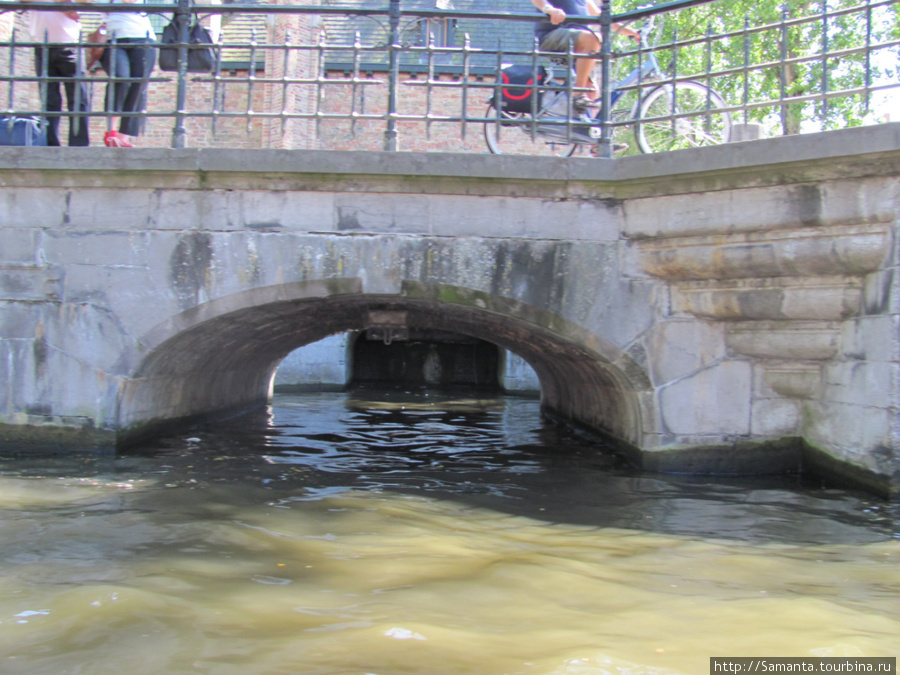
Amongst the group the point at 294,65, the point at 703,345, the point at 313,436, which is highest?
the point at 294,65

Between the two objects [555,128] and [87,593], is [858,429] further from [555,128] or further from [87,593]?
[87,593]

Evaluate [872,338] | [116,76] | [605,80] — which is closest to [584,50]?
[605,80]

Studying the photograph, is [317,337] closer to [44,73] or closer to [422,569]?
[44,73]

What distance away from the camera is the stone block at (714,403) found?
5.12m

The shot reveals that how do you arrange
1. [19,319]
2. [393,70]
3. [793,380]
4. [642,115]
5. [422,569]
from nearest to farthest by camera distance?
[422,569] → [793,380] → [393,70] → [19,319] → [642,115]

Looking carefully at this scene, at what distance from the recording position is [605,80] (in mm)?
5121

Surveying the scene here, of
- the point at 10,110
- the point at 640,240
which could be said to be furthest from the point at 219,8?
the point at 640,240

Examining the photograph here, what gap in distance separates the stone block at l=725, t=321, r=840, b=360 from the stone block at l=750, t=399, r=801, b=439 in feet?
1.06

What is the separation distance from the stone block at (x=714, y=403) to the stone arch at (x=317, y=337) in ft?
0.68

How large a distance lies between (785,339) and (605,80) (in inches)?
80.7

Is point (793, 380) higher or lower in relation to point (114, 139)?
lower

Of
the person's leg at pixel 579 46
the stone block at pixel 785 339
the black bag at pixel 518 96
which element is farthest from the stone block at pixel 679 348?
the black bag at pixel 518 96

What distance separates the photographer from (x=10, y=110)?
5574mm

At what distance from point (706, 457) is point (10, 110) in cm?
547
